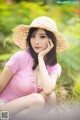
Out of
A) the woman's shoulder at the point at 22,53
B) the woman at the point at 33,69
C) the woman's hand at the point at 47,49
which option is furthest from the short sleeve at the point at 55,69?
the woman's shoulder at the point at 22,53

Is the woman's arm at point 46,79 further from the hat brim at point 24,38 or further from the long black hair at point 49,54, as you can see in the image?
the hat brim at point 24,38

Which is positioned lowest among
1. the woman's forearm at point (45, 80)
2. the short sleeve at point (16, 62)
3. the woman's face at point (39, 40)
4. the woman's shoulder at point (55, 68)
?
the woman's forearm at point (45, 80)

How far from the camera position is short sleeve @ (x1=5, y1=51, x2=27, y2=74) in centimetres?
532

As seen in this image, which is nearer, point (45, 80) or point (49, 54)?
point (45, 80)

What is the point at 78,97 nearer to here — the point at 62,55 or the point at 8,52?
the point at 62,55

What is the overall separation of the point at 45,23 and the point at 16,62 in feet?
1.60

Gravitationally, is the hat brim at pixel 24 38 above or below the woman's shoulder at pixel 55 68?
above

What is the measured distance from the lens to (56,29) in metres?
5.39

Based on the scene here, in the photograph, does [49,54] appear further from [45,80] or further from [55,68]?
[45,80]

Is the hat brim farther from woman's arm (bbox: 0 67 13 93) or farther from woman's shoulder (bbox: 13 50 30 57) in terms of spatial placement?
woman's arm (bbox: 0 67 13 93)

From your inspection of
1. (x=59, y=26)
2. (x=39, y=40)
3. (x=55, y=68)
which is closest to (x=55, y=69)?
(x=55, y=68)

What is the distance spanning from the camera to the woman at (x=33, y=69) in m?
5.34

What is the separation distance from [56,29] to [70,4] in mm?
→ 294

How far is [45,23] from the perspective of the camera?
17.6ft
